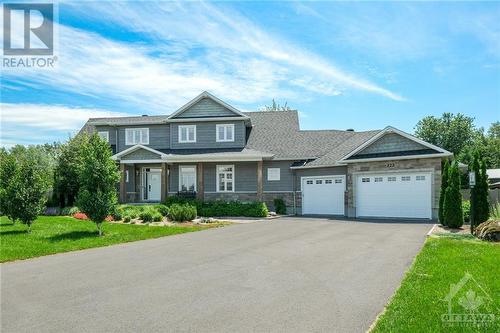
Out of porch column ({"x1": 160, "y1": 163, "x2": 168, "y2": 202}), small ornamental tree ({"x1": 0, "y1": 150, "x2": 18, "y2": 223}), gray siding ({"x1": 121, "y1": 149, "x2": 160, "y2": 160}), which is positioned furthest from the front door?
small ornamental tree ({"x1": 0, "y1": 150, "x2": 18, "y2": 223})

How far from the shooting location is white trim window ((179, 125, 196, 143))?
28188 millimetres

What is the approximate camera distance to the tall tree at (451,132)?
50.6 m

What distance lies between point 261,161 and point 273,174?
6.19 feet

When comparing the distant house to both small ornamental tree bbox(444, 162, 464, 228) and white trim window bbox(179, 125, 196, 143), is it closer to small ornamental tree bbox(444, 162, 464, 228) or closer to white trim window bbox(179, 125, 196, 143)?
white trim window bbox(179, 125, 196, 143)

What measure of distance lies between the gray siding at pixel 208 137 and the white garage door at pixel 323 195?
5.43 meters

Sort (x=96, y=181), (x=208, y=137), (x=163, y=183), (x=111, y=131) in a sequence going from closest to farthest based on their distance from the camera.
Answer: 1. (x=96, y=181)
2. (x=163, y=183)
3. (x=208, y=137)
4. (x=111, y=131)

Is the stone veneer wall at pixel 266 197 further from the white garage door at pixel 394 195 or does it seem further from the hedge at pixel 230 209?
the white garage door at pixel 394 195

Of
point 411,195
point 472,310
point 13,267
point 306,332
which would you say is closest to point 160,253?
point 13,267

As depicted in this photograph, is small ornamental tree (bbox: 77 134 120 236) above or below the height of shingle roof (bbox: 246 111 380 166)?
below

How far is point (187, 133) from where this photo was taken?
28.3m

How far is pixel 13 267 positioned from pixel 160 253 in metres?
3.55

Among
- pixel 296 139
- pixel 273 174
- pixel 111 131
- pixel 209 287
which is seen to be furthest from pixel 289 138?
pixel 209 287

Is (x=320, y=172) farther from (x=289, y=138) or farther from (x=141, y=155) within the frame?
(x=141, y=155)

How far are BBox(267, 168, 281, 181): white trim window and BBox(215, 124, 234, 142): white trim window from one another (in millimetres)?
3540
